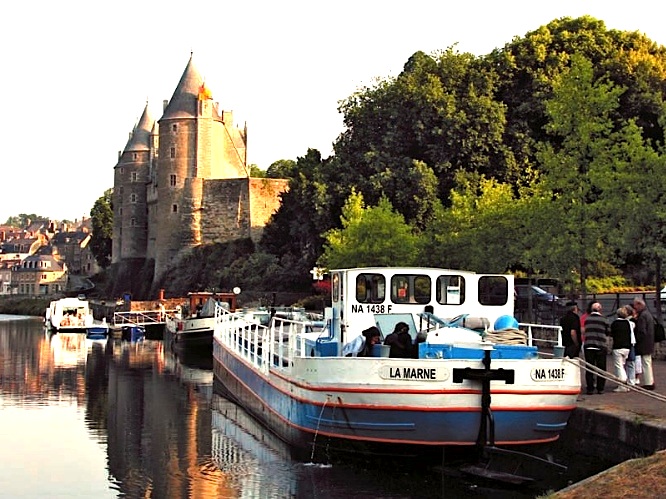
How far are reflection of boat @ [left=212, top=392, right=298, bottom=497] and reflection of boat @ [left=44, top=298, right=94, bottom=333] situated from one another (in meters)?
44.6

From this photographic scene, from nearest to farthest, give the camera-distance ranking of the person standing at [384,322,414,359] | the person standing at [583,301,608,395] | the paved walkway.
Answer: the paved walkway, the person standing at [384,322,414,359], the person standing at [583,301,608,395]

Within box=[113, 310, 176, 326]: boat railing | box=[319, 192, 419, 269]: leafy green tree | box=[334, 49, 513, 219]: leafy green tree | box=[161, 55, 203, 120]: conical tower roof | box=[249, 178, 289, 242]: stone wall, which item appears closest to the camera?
box=[319, 192, 419, 269]: leafy green tree

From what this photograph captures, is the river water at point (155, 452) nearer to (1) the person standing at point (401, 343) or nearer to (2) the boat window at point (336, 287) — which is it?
(1) the person standing at point (401, 343)

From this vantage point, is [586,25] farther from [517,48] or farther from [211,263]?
[211,263]

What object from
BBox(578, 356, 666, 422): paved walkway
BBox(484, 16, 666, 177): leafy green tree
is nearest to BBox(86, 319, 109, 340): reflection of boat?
BBox(484, 16, 666, 177): leafy green tree

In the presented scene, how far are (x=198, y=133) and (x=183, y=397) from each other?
2361 inches

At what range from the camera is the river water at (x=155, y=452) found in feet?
48.2

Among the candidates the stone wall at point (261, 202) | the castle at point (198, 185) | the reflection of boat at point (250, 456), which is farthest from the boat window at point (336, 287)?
the castle at point (198, 185)

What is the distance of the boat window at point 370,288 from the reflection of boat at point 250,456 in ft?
9.77

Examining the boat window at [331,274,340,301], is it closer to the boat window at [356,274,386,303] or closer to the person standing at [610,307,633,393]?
the boat window at [356,274,386,303]

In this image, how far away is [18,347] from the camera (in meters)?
49.8

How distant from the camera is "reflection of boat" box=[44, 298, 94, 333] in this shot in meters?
66.4

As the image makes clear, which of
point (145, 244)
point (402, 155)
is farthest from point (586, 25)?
point (145, 244)

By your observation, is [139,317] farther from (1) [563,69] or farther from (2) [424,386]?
(2) [424,386]
